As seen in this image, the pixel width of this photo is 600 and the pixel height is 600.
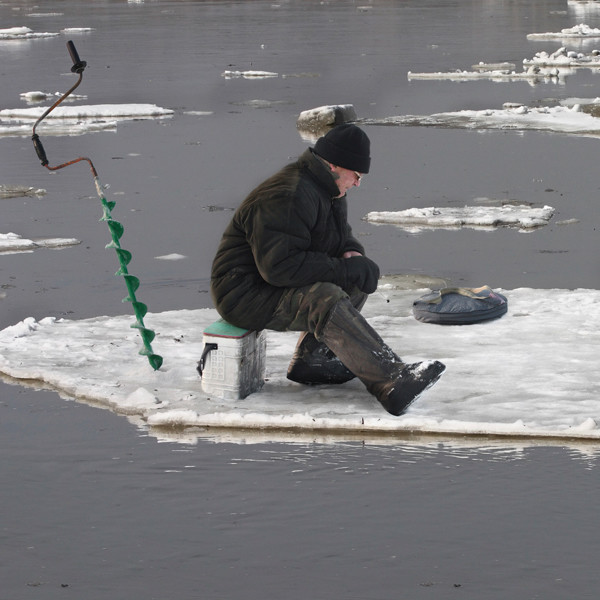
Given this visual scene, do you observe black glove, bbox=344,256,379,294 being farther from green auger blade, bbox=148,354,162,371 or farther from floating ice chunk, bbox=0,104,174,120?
floating ice chunk, bbox=0,104,174,120

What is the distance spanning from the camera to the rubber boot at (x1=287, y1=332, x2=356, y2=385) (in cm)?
637

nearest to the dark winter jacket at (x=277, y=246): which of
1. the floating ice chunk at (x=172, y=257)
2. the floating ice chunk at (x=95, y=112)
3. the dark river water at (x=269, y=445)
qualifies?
the dark river water at (x=269, y=445)

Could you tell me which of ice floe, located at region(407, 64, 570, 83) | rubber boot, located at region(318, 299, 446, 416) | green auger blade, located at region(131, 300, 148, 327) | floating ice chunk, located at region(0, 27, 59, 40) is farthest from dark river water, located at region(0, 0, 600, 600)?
floating ice chunk, located at region(0, 27, 59, 40)

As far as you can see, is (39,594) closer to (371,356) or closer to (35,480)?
(35,480)

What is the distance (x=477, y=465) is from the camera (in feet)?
17.4

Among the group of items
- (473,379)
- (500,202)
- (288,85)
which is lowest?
(288,85)

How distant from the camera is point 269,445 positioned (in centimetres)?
560

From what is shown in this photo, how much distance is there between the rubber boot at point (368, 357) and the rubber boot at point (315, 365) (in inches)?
15.7

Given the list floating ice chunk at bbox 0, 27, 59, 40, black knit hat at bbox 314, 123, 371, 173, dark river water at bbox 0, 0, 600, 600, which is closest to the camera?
dark river water at bbox 0, 0, 600, 600

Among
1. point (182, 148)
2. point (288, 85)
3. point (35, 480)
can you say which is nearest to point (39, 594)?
point (35, 480)

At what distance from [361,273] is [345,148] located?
1.86ft

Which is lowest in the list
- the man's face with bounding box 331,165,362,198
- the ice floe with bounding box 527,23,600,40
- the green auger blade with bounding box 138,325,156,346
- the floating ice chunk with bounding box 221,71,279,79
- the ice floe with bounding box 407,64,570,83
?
the ice floe with bounding box 527,23,600,40

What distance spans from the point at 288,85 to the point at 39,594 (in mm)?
18892

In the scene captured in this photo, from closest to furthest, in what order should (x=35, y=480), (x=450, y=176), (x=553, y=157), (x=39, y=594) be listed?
1. (x=39, y=594)
2. (x=35, y=480)
3. (x=450, y=176)
4. (x=553, y=157)
